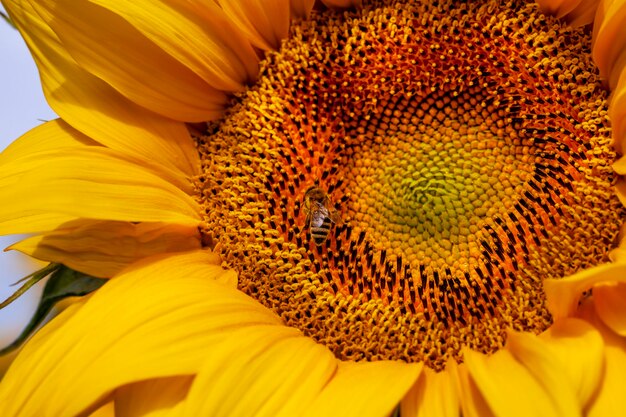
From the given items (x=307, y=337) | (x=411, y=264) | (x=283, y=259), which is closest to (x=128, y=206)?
(x=283, y=259)

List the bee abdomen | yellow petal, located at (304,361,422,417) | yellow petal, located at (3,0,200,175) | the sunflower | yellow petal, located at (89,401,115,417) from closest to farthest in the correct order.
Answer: yellow petal, located at (304,361,422,417) < the sunflower < yellow petal, located at (89,401,115,417) < the bee abdomen < yellow petal, located at (3,0,200,175)

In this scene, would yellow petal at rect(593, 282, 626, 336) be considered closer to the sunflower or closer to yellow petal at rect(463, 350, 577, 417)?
the sunflower

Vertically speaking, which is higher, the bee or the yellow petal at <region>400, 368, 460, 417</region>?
the bee

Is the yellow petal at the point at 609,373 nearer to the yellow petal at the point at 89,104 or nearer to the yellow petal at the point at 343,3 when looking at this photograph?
the yellow petal at the point at 343,3

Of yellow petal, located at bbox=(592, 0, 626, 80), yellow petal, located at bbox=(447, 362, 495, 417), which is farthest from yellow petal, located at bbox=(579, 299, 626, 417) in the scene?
yellow petal, located at bbox=(592, 0, 626, 80)

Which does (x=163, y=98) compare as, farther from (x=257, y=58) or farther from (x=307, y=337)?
(x=307, y=337)
